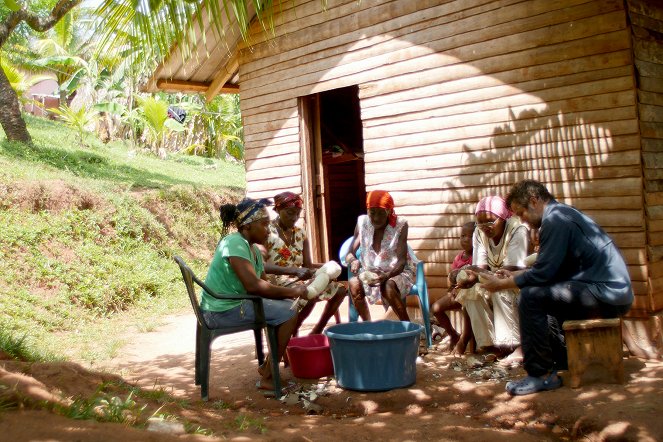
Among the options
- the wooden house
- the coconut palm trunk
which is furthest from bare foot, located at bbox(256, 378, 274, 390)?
the coconut palm trunk

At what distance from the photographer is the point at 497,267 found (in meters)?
5.56

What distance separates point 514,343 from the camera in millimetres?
5383

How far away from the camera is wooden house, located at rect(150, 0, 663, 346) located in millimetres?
5488

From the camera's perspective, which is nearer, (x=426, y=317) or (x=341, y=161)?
(x=426, y=317)

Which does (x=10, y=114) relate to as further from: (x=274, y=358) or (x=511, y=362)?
(x=511, y=362)

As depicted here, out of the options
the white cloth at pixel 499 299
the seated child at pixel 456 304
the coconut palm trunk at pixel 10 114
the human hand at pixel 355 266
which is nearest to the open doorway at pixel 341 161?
the human hand at pixel 355 266

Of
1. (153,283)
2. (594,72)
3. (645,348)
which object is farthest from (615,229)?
(153,283)

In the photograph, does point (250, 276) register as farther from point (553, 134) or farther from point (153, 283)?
point (153, 283)

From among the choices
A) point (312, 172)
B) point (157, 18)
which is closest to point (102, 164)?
point (312, 172)

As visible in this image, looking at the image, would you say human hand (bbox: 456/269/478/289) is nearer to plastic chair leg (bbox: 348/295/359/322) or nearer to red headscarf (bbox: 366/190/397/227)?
red headscarf (bbox: 366/190/397/227)

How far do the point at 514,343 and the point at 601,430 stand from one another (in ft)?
4.86

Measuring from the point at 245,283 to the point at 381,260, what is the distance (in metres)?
1.85

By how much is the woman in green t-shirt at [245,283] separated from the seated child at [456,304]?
151 centimetres

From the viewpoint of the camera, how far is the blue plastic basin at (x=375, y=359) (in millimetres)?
4738
